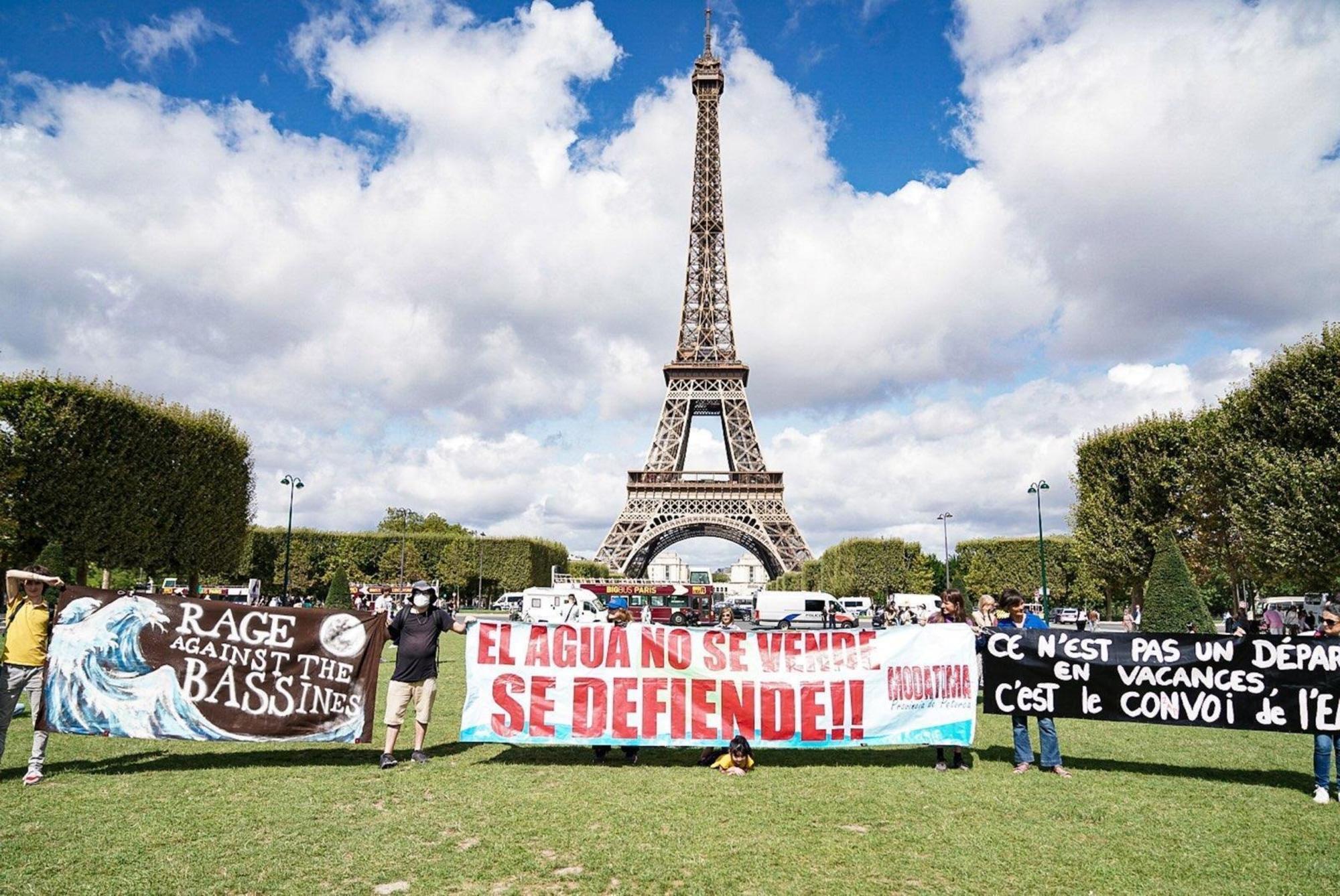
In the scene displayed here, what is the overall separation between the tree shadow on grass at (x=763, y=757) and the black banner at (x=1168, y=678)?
120 cm

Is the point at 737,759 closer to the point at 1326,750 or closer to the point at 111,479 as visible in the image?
the point at 1326,750

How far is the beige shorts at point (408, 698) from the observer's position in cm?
871

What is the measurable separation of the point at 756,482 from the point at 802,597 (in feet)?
75.5

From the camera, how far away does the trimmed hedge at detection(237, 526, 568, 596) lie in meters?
61.0

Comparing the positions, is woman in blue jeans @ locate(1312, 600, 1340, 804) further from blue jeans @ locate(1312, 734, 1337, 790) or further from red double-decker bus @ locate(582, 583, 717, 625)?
red double-decker bus @ locate(582, 583, 717, 625)

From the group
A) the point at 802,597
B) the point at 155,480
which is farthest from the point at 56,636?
the point at 802,597

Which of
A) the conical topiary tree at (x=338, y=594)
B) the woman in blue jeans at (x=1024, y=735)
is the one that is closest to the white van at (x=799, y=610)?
the conical topiary tree at (x=338, y=594)

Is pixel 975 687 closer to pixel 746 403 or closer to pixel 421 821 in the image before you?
pixel 421 821

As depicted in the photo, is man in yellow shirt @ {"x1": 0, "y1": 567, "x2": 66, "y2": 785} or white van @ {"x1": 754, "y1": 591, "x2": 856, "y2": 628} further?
white van @ {"x1": 754, "y1": 591, "x2": 856, "y2": 628}

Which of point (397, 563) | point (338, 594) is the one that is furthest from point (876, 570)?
point (338, 594)

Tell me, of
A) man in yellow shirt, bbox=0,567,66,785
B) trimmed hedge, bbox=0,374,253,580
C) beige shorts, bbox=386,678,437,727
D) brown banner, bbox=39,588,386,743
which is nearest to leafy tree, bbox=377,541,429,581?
trimmed hedge, bbox=0,374,253,580

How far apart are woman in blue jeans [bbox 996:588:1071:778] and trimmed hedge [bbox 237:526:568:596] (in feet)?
185

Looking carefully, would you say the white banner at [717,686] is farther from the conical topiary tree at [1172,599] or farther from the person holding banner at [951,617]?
the conical topiary tree at [1172,599]

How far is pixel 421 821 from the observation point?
6.59 meters
